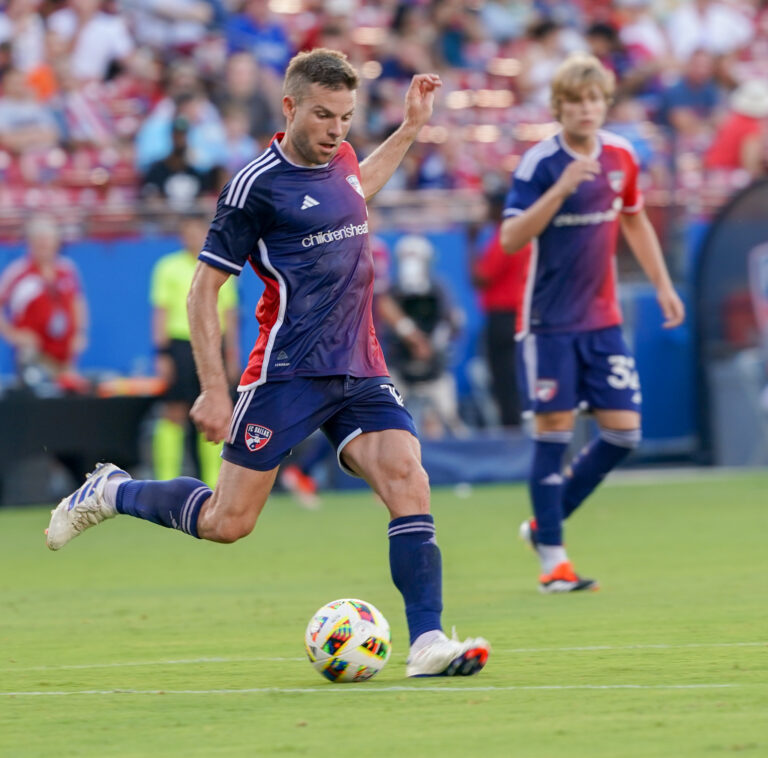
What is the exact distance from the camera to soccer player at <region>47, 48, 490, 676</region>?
6312 mm

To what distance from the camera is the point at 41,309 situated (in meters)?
15.7

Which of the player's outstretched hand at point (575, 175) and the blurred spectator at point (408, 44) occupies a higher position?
the blurred spectator at point (408, 44)

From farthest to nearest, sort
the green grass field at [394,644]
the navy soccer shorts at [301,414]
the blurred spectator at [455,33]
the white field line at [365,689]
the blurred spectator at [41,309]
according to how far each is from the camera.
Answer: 1. the blurred spectator at [455,33]
2. the blurred spectator at [41,309]
3. the navy soccer shorts at [301,414]
4. the white field line at [365,689]
5. the green grass field at [394,644]

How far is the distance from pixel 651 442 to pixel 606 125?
368 cm

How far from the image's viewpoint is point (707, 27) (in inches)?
934

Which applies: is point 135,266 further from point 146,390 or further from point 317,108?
point 317,108

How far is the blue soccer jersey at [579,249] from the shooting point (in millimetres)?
9312

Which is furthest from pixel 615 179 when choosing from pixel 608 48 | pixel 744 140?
pixel 608 48

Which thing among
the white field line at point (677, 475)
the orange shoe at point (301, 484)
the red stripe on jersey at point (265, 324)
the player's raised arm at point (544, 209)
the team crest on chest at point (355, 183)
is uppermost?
the team crest on chest at point (355, 183)

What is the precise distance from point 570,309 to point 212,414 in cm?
359

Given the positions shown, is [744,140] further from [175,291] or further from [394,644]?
[394,644]

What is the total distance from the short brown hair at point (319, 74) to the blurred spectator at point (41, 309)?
962 cm

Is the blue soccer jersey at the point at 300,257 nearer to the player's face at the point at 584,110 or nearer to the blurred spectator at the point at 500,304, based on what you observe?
the player's face at the point at 584,110

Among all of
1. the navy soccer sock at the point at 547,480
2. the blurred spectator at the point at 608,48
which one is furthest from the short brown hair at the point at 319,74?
the blurred spectator at the point at 608,48
